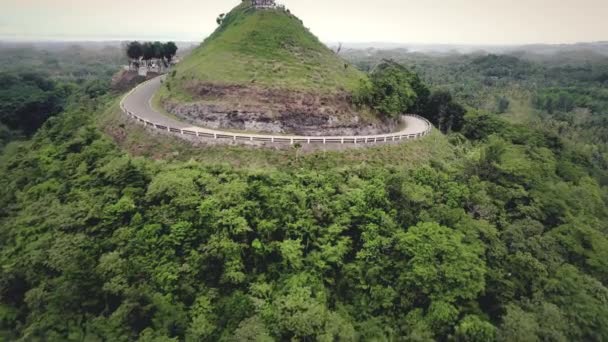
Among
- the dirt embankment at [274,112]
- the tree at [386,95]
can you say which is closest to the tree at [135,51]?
the dirt embankment at [274,112]

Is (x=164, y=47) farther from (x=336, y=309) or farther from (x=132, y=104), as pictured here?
(x=336, y=309)

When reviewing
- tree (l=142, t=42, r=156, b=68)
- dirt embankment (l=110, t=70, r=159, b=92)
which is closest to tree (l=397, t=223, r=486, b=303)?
dirt embankment (l=110, t=70, r=159, b=92)

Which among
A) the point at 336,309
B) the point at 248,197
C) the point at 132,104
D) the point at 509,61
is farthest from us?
the point at 509,61

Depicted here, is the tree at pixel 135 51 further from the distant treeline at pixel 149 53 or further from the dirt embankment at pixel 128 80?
the dirt embankment at pixel 128 80

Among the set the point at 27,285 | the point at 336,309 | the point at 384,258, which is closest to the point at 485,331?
the point at 384,258

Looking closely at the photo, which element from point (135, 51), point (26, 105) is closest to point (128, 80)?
point (135, 51)

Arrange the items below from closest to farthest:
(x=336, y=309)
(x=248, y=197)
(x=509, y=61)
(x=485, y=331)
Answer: (x=485, y=331) → (x=336, y=309) → (x=248, y=197) → (x=509, y=61)

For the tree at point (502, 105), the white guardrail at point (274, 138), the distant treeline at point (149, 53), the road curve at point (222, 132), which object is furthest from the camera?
the tree at point (502, 105)
